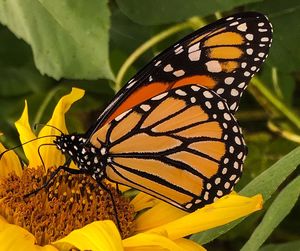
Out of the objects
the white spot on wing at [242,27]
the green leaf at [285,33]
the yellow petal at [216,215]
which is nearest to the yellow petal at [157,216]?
the yellow petal at [216,215]

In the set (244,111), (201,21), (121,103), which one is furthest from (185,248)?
(244,111)

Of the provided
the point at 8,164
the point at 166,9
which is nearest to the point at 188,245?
the point at 8,164

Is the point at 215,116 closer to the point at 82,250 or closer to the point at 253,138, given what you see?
the point at 82,250

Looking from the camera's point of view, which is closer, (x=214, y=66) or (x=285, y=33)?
(x=214, y=66)

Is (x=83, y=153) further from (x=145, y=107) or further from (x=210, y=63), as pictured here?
(x=210, y=63)

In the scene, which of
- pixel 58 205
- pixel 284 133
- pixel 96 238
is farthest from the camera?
pixel 284 133

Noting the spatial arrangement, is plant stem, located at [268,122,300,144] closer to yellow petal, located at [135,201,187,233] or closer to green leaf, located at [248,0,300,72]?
green leaf, located at [248,0,300,72]
